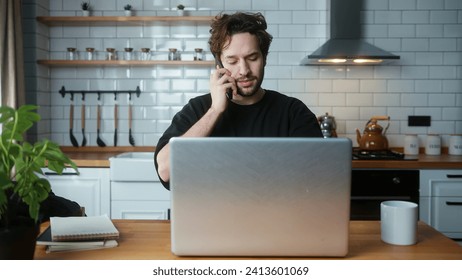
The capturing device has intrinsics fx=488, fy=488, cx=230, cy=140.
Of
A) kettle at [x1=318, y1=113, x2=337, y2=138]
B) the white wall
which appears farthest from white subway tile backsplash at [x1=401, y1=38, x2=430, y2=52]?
kettle at [x1=318, y1=113, x2=337, y2=138]

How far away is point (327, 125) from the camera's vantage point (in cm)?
281

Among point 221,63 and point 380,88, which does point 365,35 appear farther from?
point 221,63

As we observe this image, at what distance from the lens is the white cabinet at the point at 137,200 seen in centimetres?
245

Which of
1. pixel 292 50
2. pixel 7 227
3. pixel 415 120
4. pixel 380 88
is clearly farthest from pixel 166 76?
pixel 7 227

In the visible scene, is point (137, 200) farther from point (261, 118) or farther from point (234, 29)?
point (234, 29)

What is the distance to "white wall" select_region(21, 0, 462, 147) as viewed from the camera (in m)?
2.92

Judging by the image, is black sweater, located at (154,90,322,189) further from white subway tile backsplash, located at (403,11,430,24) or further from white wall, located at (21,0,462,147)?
white subway tile backsplash, located at (403,11,430,24)

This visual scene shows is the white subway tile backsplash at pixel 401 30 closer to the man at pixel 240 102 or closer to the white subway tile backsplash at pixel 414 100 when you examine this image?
the white subway tile backsplash at pixel 414 100

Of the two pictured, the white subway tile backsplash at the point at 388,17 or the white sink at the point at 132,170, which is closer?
the white sink at the point at 132,170

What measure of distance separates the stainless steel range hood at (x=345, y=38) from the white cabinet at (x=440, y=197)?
2.30 ft

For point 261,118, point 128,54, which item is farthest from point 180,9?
point 261,118

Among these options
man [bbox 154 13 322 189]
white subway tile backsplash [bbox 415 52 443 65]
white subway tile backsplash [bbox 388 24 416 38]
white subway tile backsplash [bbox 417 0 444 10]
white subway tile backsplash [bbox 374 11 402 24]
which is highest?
white subway tile backsplash [bbox 417 0 444 10]

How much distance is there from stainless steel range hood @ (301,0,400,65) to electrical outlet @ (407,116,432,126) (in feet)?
1.31

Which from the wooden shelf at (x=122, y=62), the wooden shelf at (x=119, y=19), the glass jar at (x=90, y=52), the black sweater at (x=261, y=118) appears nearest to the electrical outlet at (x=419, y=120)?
the wooden shelf at (x=122, y=62)
